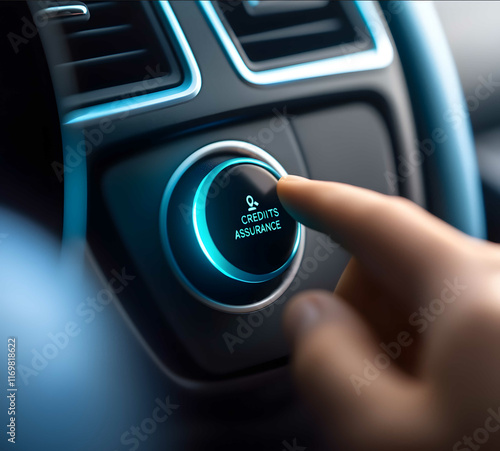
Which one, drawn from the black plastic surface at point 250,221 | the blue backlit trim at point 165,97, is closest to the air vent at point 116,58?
the blue backlit trim at point 165,97

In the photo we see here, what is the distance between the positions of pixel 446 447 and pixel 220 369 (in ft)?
0.88

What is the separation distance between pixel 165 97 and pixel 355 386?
0.35 meters

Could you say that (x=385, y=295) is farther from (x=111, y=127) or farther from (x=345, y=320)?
(x=111, y=127)

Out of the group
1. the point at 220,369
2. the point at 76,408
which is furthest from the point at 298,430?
the point at 76,408

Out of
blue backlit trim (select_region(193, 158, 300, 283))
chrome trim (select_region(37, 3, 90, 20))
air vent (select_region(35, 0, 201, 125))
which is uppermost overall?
chrome trim (select_region(37, 3, 90, 20))

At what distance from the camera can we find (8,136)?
1.85ft

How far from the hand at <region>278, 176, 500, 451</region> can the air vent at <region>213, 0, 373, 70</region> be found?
0.21 meters

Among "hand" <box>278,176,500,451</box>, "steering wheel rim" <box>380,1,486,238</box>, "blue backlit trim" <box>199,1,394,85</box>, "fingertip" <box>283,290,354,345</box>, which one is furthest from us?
"steering wheel rim" <box>380,1,486,238</box>

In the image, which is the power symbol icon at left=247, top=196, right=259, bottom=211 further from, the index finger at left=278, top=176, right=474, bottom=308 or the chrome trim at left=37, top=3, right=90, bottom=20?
the chrome trim at left=37, top=3, right=90, bottom=20

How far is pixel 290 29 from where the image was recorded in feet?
2.40

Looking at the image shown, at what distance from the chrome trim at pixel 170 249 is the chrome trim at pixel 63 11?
0.19 m

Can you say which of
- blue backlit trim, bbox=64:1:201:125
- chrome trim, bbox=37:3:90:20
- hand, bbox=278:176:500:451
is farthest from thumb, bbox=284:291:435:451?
chrome trim, bbox=37:3:90:20

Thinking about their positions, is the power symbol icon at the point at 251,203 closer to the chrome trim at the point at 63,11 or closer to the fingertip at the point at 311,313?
the fingertip at the point at 311,313

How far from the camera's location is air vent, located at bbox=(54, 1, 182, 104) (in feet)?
1.98
